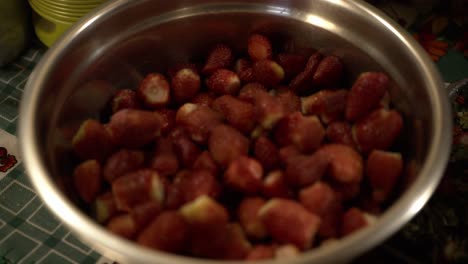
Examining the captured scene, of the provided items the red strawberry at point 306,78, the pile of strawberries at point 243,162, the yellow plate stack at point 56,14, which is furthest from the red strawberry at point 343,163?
the yellow plate stack at point 56,14

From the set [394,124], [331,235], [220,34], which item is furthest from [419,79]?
[220,34]

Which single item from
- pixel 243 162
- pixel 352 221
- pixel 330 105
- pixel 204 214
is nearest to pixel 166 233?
pixel 204 214

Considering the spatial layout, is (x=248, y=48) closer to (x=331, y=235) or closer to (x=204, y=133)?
(x=204, y=133)

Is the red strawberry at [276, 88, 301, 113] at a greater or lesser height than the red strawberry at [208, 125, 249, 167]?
greater

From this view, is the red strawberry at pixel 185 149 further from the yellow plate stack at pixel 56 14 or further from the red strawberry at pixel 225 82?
the yellow plate stack at pixel 56 14

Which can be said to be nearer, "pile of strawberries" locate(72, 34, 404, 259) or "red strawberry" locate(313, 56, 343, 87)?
"pile of strawberries" locate(72, 34, 404, 259)

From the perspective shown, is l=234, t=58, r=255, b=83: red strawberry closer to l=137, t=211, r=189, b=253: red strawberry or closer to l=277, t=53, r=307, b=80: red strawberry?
l=277, t=53, r=307, b=80: red strawberry

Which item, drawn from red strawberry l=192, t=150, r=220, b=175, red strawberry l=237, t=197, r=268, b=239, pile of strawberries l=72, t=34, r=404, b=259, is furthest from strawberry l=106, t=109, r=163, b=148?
red strawberry l=237, t=197, r=268, b=239
